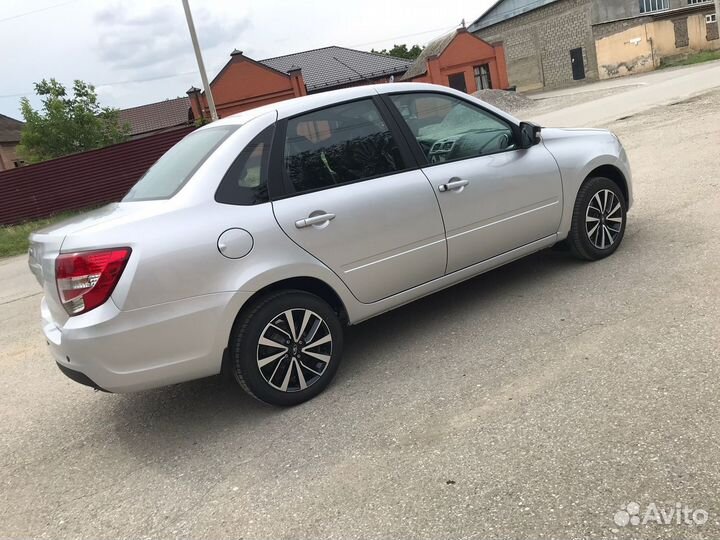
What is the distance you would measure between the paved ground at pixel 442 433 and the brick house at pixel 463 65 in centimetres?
4048

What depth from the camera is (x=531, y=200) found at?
4527mm

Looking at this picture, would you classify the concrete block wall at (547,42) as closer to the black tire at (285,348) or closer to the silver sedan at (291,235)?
the silver sedan at (291,235)

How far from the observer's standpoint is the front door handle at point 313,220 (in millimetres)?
3518

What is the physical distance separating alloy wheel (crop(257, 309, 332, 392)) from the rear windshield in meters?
1.00

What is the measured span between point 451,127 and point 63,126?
1308 inches

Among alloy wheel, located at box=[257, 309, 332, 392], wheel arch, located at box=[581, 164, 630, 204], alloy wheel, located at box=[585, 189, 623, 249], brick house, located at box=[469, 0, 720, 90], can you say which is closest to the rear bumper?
alloy wheel, located at box=[257, 309, 332, 392]

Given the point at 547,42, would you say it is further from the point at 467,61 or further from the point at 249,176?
the point at 249,176

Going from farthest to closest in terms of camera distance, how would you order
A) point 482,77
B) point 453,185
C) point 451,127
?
1. point 482,77
2. point 451,127
3. point 453,185

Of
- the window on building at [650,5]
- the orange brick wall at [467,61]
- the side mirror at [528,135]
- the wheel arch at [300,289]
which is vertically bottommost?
the wheel arch at [300,289]

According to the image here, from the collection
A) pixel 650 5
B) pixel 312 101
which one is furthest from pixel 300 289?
pixel 650 5

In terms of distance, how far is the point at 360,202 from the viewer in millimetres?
3736

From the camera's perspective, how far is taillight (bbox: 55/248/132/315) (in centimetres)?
304

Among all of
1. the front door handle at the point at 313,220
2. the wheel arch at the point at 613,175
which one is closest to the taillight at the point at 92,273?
the front door handle at the point at 313,220

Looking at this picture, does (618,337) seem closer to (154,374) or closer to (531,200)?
(531,200)
